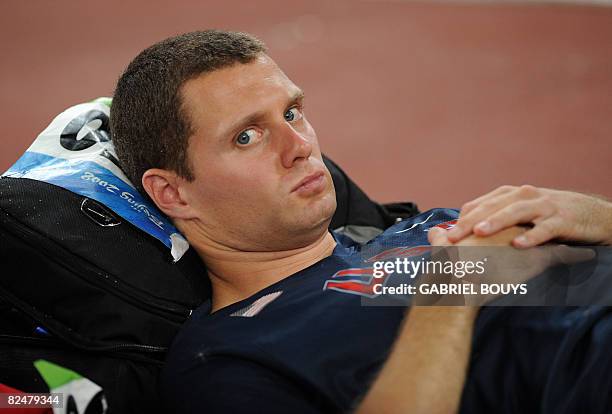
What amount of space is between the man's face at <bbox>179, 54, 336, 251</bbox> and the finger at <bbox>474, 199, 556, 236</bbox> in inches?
14.4

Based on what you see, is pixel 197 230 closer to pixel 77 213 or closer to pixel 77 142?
pixel 77 213

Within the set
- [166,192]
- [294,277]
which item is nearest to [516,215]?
[294,277]

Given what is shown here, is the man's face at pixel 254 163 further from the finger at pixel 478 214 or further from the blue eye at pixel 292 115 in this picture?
the finger at pixel 478 214

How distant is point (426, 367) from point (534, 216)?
0.38m

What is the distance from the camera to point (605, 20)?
16.3 ft

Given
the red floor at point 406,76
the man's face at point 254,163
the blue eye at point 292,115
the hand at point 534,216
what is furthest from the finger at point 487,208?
the red floor at point 406,76

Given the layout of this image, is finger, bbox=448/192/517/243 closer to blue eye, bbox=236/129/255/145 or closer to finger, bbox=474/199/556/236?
finger, bbox=474/199/556/236

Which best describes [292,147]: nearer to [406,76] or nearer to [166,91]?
[166,91]

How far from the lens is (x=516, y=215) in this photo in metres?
1.44

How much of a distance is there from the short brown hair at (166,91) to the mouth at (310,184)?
9.4 inches

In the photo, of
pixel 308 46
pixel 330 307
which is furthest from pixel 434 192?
pixel 330 307

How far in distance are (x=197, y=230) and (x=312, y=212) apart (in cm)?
30

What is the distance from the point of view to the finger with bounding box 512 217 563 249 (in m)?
1.44

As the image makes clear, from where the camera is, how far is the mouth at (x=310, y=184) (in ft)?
5.36
